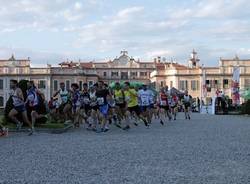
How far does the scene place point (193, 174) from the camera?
8539mm

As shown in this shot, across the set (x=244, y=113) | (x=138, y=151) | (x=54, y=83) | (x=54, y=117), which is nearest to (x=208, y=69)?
(x=54, y=83)

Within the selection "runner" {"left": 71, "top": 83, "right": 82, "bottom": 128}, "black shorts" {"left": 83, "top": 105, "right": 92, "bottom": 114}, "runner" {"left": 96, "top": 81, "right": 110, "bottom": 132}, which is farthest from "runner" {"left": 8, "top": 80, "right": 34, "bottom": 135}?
"black shorts" {"left": 83, "top": 105, "right": 92, "bottom": 114}

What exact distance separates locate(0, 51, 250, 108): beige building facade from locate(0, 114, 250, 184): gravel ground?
108 m

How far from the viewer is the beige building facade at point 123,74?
421 feet

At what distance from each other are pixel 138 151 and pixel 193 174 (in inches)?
140

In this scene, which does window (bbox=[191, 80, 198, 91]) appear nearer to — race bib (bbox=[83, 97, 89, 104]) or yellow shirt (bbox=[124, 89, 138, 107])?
yellow shirt (bbox=[124, 89, 138, 107])

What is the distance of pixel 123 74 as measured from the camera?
463 feet

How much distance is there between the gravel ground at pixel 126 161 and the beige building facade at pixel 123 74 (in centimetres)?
10808

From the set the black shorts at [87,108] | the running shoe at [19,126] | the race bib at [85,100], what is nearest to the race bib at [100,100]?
the running shoe at [19,126]

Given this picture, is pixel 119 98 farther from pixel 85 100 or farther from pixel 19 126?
pixel 19 126

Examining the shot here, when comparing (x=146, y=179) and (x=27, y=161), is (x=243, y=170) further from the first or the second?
(x=27, y=161)

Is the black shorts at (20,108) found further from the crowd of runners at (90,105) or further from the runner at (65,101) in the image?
the runner at (65,101)

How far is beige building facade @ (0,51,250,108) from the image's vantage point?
12825 cm

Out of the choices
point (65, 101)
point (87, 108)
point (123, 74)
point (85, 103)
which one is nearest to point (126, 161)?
point (85, 103)
